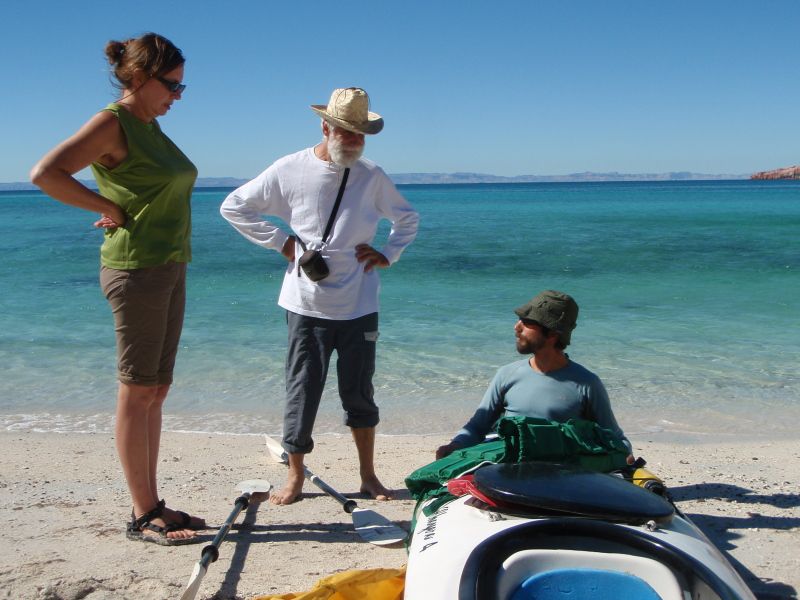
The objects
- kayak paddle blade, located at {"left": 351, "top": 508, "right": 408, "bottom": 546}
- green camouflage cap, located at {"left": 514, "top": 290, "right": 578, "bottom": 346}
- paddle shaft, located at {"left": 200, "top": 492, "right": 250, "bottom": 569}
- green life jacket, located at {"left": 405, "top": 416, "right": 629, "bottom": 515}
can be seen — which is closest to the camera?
green life jacket, located at {"left": 405, "top": 416, "right": 629, "bottom": 515}

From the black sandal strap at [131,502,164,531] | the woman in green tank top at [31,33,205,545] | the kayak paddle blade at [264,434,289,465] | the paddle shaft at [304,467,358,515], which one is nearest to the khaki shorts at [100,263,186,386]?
the woman in green tank top at [31,33,205,545]

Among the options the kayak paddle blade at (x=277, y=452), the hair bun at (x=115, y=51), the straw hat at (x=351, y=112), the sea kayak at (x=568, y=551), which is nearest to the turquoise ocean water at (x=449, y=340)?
the kayak paddle blade at (x=277, y=452)

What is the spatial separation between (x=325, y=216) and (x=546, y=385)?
139cm

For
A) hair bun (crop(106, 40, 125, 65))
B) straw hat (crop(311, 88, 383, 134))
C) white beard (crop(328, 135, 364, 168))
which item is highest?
hair bun (crop(106, 40, 125, 65))

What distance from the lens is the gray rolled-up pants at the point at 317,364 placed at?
14.2 feet

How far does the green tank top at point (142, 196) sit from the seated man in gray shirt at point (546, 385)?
57.7 inches

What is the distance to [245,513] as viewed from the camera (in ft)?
13.9

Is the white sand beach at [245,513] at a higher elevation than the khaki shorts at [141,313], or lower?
lower

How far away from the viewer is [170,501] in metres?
4.52

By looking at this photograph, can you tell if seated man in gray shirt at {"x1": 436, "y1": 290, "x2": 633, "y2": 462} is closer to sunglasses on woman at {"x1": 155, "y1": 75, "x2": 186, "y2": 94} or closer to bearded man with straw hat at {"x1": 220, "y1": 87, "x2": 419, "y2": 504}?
bearded man with straw hat at {"x1": 220, "y1": 87, "x2": 419, "y2": 504}

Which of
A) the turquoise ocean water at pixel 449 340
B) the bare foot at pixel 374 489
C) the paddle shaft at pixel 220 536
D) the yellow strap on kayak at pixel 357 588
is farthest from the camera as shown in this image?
the turquoise ocean water at pixel 449 340

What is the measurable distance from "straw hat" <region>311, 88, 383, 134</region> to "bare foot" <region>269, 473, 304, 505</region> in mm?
1805

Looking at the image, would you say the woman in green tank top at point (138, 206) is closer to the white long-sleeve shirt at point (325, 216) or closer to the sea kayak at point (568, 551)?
the white long-sleeve shirt at point (325, 216)

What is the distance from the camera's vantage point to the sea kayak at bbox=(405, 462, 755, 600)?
2.41 meters
